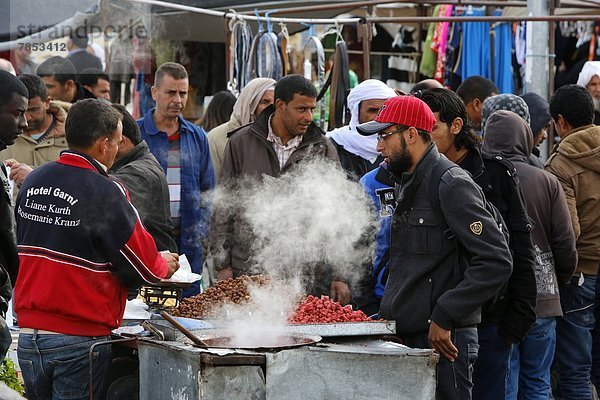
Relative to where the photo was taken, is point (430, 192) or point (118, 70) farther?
point (118, 70)

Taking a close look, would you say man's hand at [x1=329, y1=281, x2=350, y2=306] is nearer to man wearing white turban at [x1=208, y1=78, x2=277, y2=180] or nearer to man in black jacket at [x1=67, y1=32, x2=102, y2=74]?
man wearing white turban at [x1=208, y1=78, x2=277, y2=180]

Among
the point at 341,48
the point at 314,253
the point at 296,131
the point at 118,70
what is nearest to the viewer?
the point at 314,253

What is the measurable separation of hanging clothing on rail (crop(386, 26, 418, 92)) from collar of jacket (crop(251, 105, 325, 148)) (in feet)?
21.8

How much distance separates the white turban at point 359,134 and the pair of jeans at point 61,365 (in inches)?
110

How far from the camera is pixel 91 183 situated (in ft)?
16.0

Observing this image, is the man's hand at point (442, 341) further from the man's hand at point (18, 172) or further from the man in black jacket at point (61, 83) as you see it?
the man in black jacket at point (61, 83)

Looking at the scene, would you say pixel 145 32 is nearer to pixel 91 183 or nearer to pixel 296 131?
pixel 296 131

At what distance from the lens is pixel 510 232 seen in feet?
18.1

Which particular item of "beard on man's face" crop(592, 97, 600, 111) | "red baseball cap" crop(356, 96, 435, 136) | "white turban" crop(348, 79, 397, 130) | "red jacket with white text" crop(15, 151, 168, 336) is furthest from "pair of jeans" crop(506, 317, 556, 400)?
"beard on man's face" crop(592, 97, 600, 111)

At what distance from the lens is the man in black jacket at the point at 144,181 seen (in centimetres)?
629

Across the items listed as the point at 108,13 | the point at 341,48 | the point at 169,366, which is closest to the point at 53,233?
the point at 169,366

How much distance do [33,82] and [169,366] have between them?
3.65 metres

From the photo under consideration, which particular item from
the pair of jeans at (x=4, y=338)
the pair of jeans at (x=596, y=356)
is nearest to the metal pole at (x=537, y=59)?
the pair of jeans at (x=596, y=356)

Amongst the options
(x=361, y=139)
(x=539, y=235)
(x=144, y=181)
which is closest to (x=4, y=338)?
(x=144, y=181)
